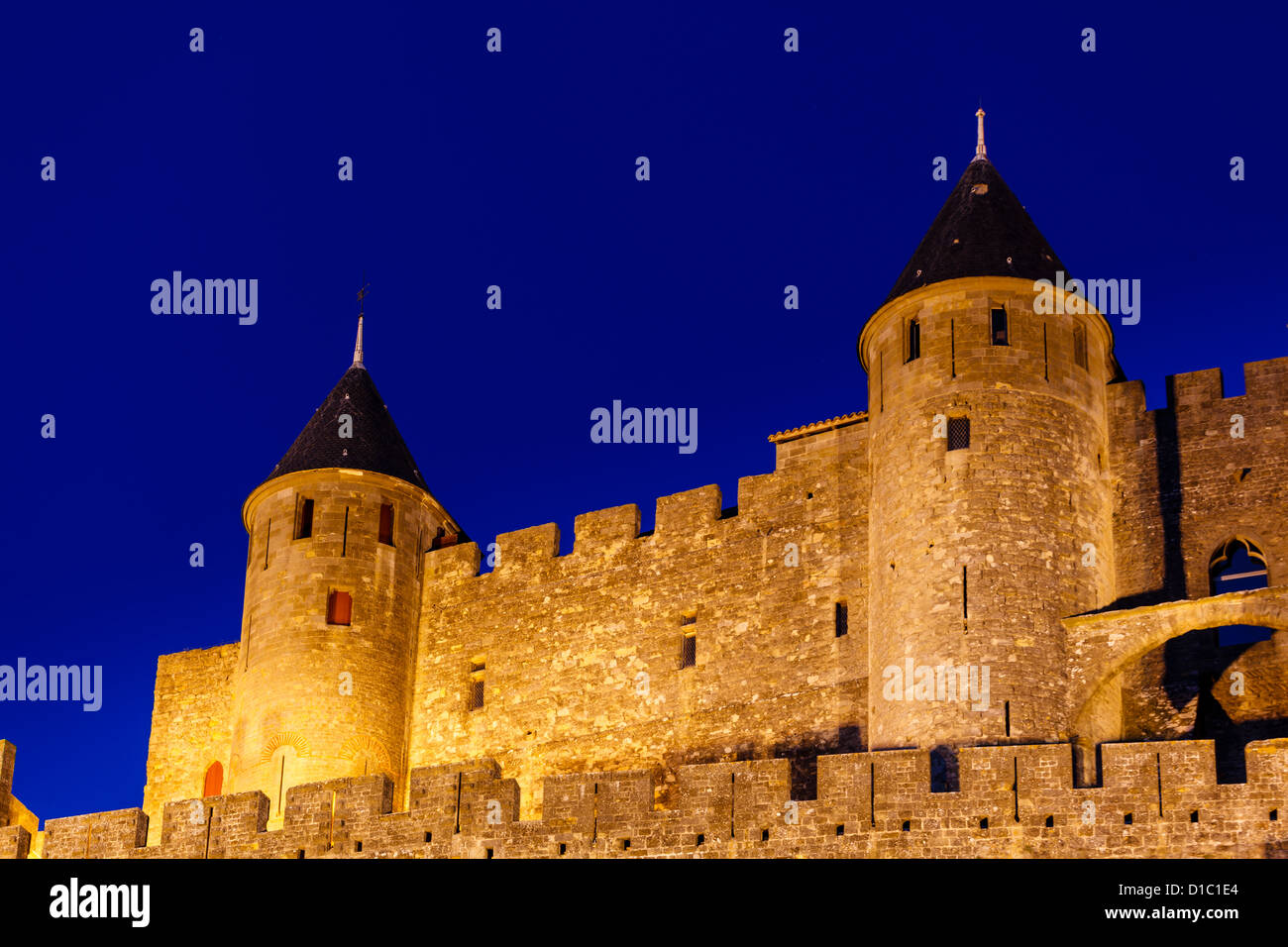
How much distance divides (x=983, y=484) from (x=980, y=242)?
486 cm

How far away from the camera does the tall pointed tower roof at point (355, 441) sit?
41406 mm

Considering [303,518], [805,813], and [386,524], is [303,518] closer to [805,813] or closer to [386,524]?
[386,524]

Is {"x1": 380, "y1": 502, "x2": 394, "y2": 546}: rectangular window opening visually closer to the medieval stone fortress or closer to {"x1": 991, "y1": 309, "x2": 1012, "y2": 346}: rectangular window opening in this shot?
the medieval stone fortress

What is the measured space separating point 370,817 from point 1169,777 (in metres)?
13.0

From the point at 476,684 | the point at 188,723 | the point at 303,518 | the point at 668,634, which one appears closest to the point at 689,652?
the point at 668,634

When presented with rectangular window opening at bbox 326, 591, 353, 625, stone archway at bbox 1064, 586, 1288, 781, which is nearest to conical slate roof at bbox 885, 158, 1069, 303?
stone archway at bbox 1064, 586, 1288, 781

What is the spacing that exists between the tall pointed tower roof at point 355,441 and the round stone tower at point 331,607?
4 cm

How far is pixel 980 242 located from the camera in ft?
116

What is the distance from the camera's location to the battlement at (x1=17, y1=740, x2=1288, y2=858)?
27.3 m

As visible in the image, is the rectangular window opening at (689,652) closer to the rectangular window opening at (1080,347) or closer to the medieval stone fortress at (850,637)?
the medieval stone fortress at (850,637)
